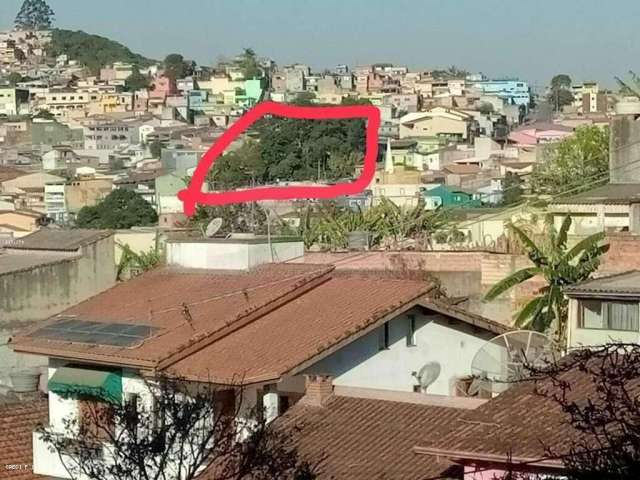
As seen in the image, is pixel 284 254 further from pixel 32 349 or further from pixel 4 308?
pixel 4 308

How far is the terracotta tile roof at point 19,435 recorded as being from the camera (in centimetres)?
1375

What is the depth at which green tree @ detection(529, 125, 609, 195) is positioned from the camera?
29.9m

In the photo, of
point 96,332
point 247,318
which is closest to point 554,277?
point 247,318

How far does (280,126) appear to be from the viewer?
74.1 metres

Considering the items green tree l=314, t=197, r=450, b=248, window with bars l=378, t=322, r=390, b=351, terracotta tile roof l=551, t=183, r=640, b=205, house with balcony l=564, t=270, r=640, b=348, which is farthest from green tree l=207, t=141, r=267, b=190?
house with balcony l=564, t=270, r=640, b=348

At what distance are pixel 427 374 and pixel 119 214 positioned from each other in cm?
4040

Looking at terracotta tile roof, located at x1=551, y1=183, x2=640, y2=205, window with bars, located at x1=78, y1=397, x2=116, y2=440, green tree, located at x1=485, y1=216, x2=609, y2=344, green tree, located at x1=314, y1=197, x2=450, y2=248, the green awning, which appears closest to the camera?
window with bars, located at x1=78, y1=397, x2=116, y2=440

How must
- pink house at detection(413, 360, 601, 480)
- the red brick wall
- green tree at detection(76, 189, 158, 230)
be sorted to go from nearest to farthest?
pink house at detection(413, 360, 601, 480) → the red brick wall → green tree at detection(76, 189, 158, 230)

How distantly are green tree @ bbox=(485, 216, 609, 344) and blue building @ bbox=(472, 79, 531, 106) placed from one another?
123m

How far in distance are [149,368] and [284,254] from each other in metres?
3.52

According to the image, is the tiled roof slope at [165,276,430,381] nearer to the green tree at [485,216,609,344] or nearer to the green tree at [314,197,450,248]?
the green tree at [485,216,609,344]

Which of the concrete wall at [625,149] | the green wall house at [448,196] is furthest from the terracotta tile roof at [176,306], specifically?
the green wall house at [448,196]

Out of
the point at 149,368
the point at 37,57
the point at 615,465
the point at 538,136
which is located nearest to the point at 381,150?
the point at 538,136

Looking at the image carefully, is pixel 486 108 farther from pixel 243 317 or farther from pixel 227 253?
pixel 243 317
